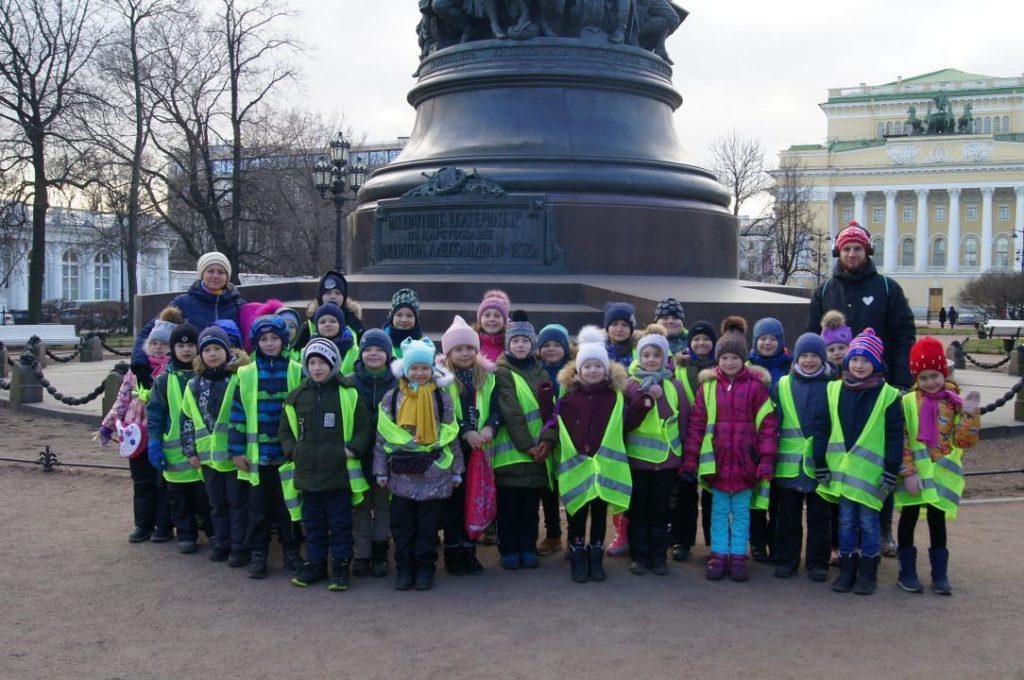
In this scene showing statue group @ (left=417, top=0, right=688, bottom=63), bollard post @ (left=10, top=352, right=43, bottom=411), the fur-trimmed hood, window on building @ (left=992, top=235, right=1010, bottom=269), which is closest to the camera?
the fur-trimmed hood

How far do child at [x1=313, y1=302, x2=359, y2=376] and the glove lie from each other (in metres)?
1.06

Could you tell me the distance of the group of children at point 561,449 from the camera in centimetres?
504

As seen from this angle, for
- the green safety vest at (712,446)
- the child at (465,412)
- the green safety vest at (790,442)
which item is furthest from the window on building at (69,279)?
the green safety vest at (790,442)

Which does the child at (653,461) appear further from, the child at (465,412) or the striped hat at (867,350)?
the striped hat at (867,350)

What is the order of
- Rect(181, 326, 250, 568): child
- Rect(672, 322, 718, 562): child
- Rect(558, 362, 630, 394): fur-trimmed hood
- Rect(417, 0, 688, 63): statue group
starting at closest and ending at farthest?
Rect(558, 362, 630, 394): fur-trimmed hood < Rect(181, 326, 250, 568): child < Rect(672, 322, 718, 562): child < Rect(417, 0, 688, 63): statue group

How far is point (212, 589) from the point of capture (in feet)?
16.4

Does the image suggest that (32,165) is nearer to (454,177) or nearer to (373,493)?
(454,177)

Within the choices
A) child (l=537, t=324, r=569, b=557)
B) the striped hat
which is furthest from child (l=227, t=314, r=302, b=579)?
the striped hat

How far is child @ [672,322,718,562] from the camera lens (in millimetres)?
5641

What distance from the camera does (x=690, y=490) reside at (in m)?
5.67

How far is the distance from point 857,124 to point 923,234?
44.7 ft

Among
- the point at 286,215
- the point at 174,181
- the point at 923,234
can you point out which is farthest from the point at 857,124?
the point at 174,181

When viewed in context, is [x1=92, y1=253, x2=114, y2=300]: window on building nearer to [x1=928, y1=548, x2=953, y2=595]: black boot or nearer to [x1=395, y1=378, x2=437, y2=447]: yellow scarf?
[x1=395, y1=378, x2=437, y2=447]: yellow scarf

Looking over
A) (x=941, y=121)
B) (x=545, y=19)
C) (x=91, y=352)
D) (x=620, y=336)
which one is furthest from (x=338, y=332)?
(x=941, y=121)
